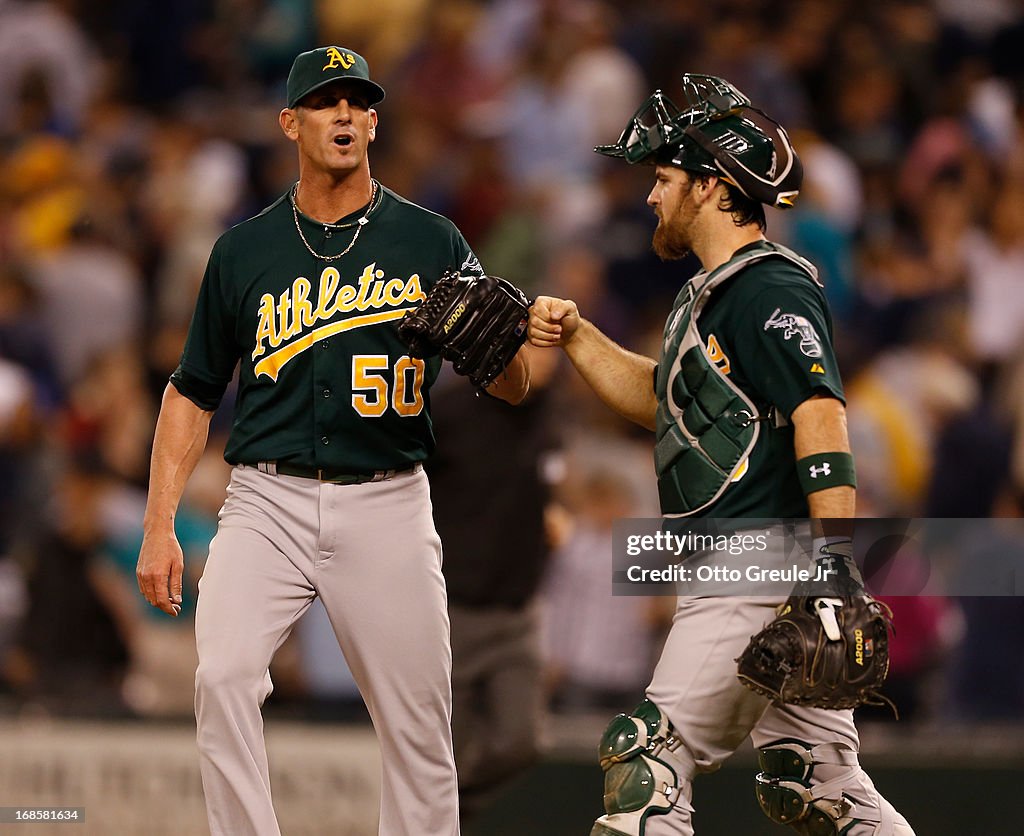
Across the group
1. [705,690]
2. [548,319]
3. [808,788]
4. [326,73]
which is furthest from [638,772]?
[326,73]

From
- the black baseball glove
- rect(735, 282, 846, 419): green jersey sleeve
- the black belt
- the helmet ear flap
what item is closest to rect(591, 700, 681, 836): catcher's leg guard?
the black baseball glove

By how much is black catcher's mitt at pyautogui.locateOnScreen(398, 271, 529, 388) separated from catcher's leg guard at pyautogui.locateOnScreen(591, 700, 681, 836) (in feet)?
3.46

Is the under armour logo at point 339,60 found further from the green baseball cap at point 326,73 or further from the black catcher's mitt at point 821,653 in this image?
the black catcher's mitt at point 821,653

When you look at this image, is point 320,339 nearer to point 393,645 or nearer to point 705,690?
point 393,645

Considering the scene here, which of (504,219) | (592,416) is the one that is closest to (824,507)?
(592,416)

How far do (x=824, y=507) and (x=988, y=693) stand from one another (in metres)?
3.77

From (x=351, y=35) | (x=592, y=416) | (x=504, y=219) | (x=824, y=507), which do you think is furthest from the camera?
(x=351, y=35)

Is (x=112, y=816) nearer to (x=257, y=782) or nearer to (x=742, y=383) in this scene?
(x=257, y=782)

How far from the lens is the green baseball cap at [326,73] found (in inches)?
193

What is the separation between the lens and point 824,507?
439 cm

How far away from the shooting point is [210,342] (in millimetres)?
5062

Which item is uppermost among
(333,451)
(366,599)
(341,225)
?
(341,225)

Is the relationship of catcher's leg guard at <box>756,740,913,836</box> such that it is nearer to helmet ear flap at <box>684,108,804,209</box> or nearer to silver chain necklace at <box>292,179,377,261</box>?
helmet ear flap at <box>684,108,804,209</box>

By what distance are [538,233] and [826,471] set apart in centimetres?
580
